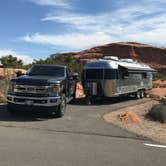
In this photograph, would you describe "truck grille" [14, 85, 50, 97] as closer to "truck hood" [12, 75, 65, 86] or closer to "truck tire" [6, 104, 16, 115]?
"truck hood" [12, 75, 65, 86]

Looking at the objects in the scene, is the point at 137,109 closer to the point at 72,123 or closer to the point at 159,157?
the point at 72,123

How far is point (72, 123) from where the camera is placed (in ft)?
47.9

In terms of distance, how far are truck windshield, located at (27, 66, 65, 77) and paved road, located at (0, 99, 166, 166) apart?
246cm

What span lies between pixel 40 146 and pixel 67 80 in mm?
7824

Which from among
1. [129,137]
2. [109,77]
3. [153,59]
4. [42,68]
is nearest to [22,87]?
[42,68]

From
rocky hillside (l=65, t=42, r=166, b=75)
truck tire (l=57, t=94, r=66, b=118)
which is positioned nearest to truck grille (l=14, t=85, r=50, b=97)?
truck tire (l=57, t=94, r=66, b=118)

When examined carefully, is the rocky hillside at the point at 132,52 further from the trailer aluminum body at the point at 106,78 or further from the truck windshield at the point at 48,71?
the truck windshield at the point at 48,71

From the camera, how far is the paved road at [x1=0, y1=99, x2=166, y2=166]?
8664 millimetres

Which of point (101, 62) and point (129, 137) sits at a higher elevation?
point (101, 62)

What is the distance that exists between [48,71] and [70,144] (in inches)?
294

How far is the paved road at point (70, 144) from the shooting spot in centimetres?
866

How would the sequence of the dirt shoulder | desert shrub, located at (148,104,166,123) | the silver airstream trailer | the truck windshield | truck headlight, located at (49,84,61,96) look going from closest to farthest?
1. the dirt shoulder
2. truck headlight, located at (49,84,61,96)
3. desert shrub, located at (148,104,166,123)
4. the truck windshield
5. the silver airstream trailer

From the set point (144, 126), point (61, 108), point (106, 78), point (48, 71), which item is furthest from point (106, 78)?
point (144, 126)

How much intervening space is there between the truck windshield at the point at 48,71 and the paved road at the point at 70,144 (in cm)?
246
